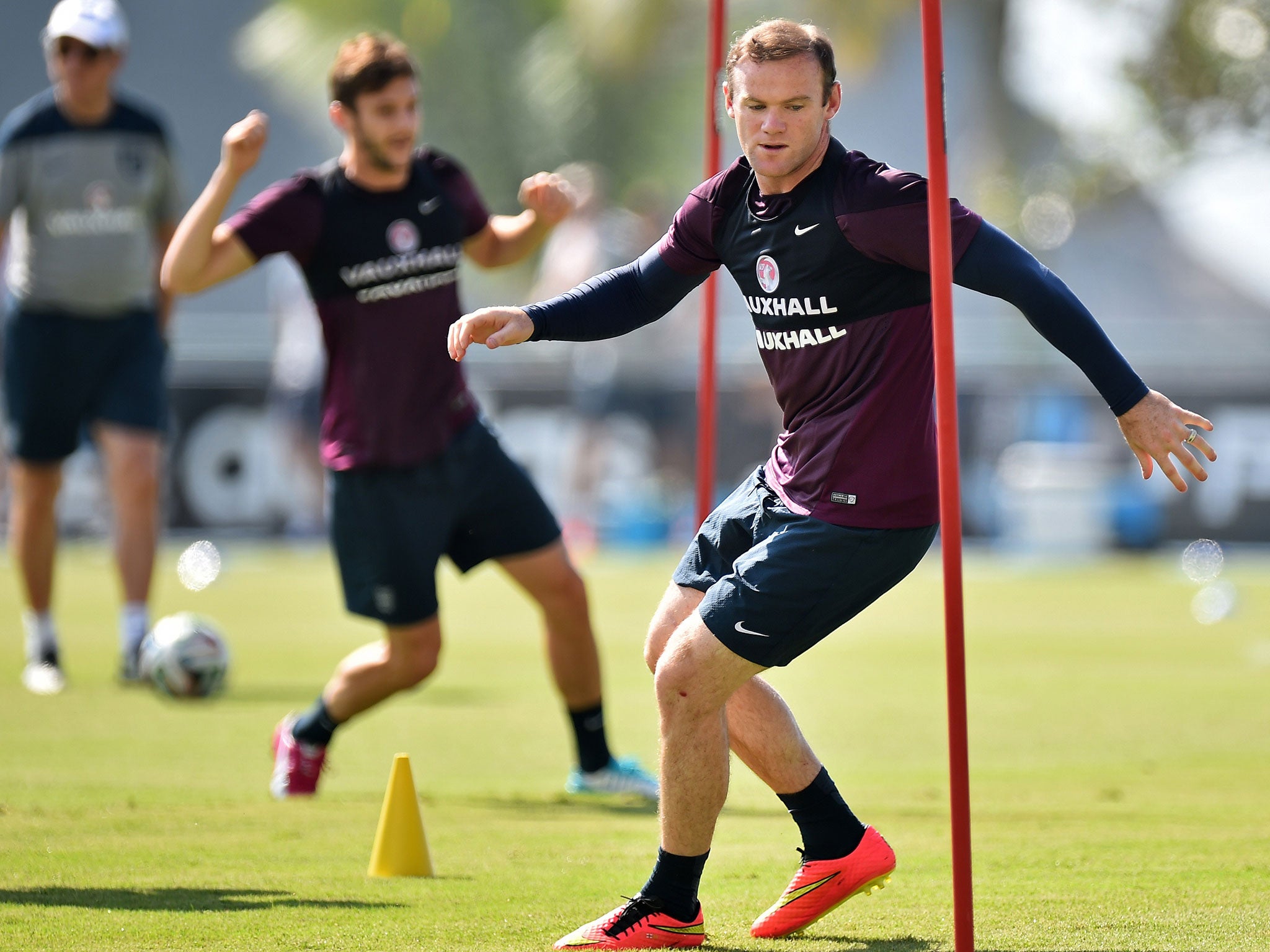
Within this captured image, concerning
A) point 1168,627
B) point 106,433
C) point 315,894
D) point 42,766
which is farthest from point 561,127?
point 315,894

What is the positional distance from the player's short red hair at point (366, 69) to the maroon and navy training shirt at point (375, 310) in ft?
1.00

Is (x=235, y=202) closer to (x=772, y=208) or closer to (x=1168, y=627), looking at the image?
(x=1168, y=627)

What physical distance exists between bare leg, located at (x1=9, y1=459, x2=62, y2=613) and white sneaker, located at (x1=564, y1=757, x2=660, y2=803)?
151 inches

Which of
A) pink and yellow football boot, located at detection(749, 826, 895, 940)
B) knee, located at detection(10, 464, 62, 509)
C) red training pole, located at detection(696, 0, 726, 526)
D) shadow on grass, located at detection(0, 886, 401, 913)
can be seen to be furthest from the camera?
knee, located at detection(10, 464, 62, 509)

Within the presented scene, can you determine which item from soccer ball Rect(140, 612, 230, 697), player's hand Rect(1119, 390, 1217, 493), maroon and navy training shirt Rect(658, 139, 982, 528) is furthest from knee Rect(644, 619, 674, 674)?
soccer ball Rect(140, 612, 230, 697)

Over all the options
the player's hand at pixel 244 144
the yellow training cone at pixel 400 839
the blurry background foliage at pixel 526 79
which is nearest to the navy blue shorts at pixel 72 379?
the player's hand at pixel 244 144

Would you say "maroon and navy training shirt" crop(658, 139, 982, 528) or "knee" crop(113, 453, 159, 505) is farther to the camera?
"knee" crop(113, 453, 159, 505)

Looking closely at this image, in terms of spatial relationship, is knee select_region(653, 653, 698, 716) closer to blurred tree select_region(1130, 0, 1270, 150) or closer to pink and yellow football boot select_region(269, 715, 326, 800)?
pink and yellow football boot select_region(269, 715, 326, 800)

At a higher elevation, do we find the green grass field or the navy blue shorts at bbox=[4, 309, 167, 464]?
the navy blue shorts at bbox=[4, 309, 167, 464]

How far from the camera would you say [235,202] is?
125 feet

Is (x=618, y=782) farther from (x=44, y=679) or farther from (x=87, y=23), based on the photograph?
(x=87, y=23)

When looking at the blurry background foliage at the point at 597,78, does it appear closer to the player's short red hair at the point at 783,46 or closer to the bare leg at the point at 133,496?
the bare leg at the point at 133,496

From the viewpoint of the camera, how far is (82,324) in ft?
30.1

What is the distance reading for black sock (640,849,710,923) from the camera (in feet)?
14.5
